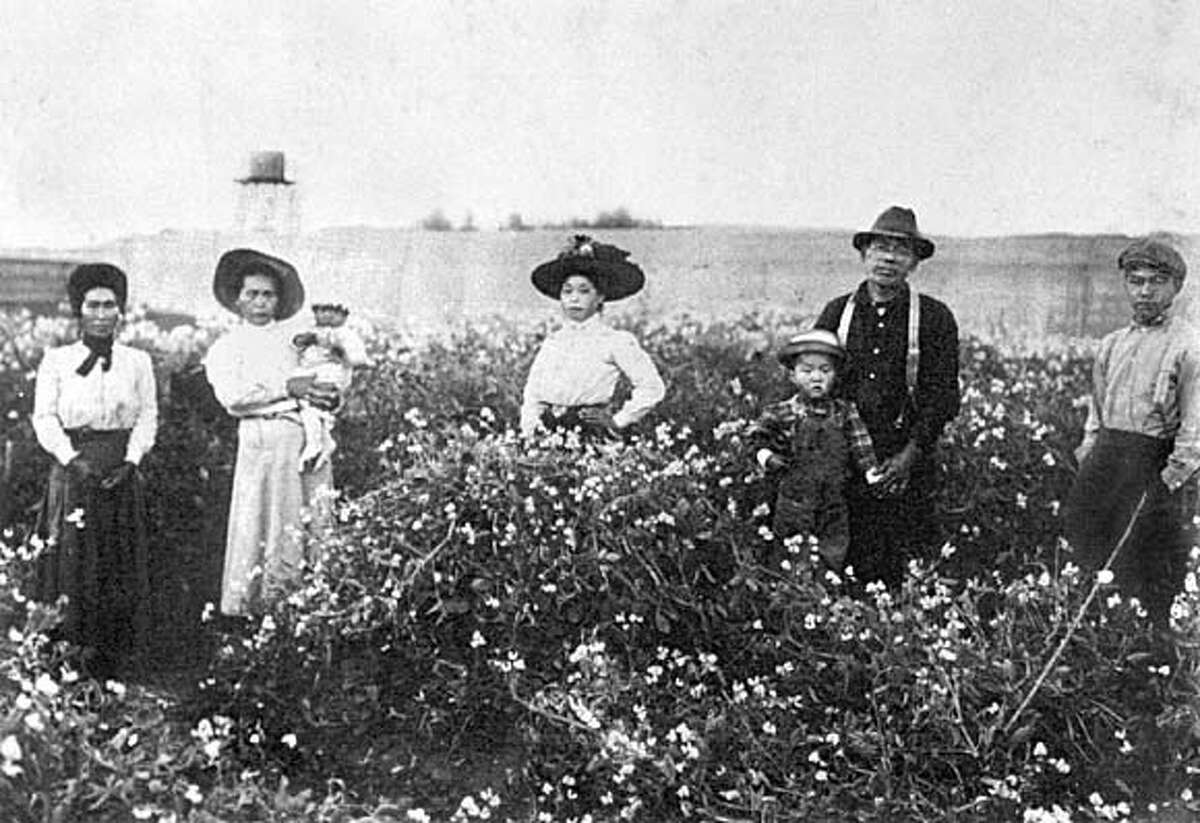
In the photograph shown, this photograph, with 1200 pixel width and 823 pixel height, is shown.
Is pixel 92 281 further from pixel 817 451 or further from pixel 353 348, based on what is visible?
pixel 817 451

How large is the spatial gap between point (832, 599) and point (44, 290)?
235cm

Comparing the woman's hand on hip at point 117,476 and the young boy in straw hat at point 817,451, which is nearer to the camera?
the young boy in straw hat at point 817,451

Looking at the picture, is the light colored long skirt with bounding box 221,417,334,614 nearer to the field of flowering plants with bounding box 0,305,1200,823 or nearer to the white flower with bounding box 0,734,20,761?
the field of flowering plants with bounding box 0,305,1200,823

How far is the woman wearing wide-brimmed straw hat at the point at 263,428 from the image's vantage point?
3957 millimetres

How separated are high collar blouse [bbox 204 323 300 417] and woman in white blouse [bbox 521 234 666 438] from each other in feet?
2.31

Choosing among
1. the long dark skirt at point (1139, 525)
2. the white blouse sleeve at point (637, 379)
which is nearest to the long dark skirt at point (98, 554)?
the white blouse sleeve at point (637, 379)

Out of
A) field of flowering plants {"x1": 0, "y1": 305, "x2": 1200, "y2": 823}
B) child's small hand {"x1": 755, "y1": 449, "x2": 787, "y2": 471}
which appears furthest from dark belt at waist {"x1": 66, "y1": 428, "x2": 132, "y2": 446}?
child's small hand {"x1": 755, "y1": 449, "x2": 787, "y2": 471}

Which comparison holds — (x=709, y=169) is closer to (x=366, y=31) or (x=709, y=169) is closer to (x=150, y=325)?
(x=366, y=31)

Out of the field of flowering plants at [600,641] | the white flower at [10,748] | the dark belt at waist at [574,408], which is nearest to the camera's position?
the white flower at [10,748]

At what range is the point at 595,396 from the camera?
3922mm

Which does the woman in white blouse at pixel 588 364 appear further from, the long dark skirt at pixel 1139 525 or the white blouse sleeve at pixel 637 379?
the long dark skirt at pixel 1139 525

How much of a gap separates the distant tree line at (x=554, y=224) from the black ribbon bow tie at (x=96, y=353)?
0.96 meters

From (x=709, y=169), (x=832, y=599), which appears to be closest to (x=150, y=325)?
(x=709, y=169)

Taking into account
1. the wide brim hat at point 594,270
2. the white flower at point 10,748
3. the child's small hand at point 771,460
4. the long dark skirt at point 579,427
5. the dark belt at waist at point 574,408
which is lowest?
the white flower at point 10,748
